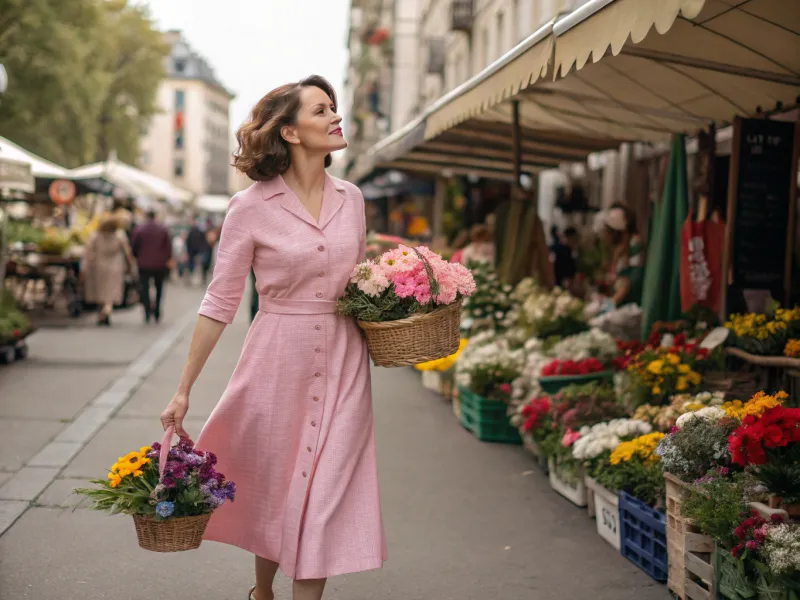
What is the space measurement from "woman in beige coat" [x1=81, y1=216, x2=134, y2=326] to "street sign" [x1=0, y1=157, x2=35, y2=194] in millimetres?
5653

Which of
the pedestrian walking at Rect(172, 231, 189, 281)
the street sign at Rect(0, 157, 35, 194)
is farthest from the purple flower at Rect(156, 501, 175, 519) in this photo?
the pedestrian walking at Rect(172, 231, 189, 281)

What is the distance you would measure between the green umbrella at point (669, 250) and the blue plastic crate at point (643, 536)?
2763 mm

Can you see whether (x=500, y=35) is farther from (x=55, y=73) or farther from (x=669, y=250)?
(x=669, y=250)

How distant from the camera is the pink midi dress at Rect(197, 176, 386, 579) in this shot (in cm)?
384

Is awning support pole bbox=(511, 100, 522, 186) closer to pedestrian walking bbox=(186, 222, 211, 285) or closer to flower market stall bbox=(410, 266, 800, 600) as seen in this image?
flower market stall bbox=(410, 266, 800, 600)

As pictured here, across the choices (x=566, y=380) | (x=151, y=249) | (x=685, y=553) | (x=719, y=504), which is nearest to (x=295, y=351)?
(x=719, y=504)

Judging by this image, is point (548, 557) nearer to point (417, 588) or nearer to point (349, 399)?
point (417, 588)

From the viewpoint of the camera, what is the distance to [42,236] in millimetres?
20234

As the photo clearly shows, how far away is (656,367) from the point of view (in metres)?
6.64

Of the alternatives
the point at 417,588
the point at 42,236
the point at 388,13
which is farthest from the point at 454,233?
the point at 388,13

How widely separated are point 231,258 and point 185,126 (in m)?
118

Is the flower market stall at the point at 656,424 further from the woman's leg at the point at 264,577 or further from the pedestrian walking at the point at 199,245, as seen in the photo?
the pedestrian walking at the point at 199,245

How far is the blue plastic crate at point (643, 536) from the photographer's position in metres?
5.23

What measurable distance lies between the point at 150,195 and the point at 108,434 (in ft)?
69.2
